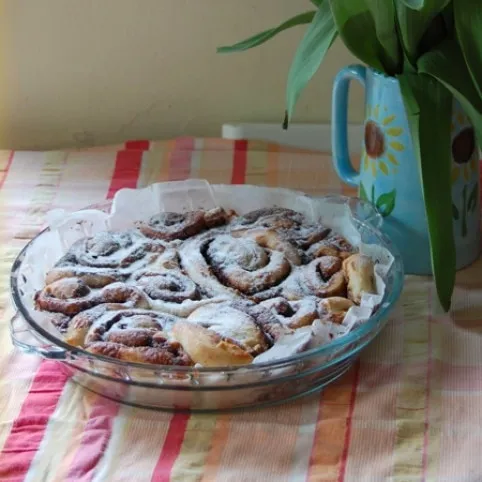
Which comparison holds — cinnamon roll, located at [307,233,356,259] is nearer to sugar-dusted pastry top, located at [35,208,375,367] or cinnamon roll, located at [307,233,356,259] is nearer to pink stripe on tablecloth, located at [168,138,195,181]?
sugar-dusted pastry top, located at [35,208,375,367]

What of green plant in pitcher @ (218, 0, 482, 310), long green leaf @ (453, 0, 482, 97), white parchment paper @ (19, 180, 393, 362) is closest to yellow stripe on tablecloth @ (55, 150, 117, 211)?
white parchment paper @ (19, 180, 393, 362)

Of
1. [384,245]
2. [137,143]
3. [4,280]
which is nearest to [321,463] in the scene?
A: [384,245]

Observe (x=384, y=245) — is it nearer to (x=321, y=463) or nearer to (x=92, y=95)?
(x=321, y=463)

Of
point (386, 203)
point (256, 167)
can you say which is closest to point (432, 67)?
point (386, 203)

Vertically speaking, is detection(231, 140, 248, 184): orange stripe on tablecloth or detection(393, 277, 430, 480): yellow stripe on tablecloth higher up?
detection(393, 277, 430, 480): yellow stripe on tablecloth

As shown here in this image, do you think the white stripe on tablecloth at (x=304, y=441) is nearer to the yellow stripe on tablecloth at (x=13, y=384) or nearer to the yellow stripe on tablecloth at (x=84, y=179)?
the yellow stripe on tablecloth at (x=13, y=384)

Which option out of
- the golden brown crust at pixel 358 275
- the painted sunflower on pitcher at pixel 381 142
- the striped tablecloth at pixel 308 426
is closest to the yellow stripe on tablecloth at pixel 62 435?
the striped tablecloth at pixel 308 426

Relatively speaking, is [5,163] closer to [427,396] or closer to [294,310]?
[294,310]
